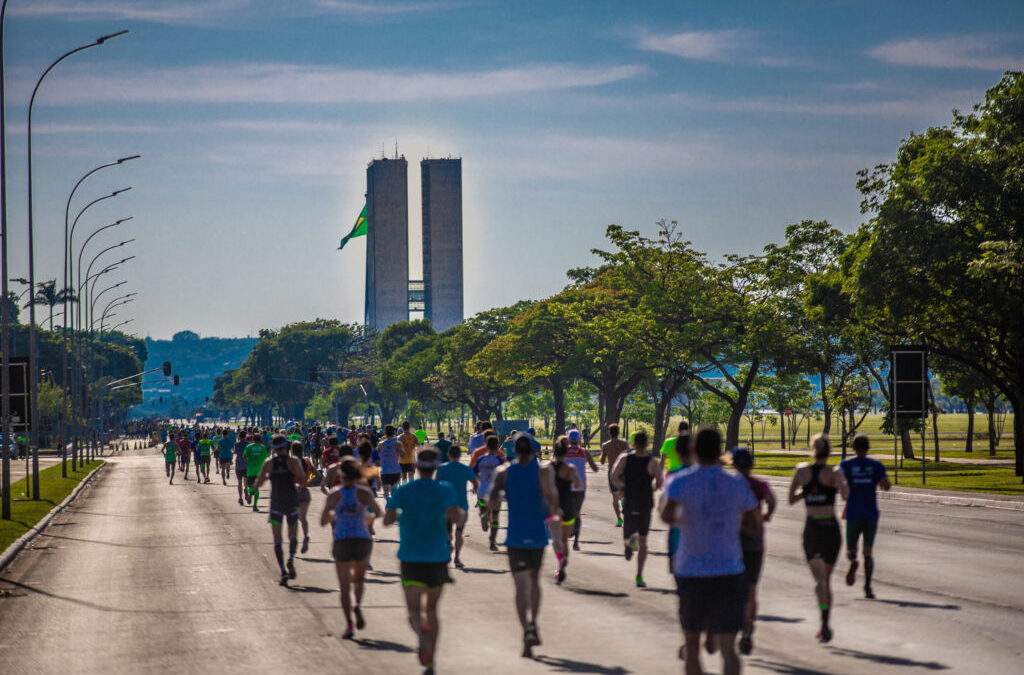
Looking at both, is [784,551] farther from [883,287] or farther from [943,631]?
[883,287]

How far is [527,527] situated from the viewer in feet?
37.2

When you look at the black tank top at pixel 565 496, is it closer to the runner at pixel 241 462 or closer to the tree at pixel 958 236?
the runner at pixel 241 462

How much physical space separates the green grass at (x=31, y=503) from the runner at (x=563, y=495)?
34.6ft

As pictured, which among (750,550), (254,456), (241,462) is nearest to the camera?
(750,550)

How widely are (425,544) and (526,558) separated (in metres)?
1.82

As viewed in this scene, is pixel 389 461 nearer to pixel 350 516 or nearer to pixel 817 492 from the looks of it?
pixel 350 516

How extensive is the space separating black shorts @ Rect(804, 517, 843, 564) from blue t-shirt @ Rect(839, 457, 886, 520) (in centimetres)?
157

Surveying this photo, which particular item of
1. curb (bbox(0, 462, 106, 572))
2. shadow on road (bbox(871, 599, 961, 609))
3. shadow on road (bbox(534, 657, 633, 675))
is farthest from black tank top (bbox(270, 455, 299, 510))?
shadow on road (bbox(871, 599, 961, 609))

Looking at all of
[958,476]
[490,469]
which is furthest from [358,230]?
[490,469]

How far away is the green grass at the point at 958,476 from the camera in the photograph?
34.2 m

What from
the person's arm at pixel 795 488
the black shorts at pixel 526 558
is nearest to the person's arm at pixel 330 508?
the black shorts at pixel 526 558

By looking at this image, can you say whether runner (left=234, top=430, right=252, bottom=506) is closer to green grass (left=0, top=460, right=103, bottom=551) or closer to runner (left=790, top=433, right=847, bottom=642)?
green grass (left=0, top=460, right=103, bottom=551)

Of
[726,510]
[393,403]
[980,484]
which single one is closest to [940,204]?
[980,484]

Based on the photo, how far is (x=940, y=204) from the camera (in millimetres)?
38062
